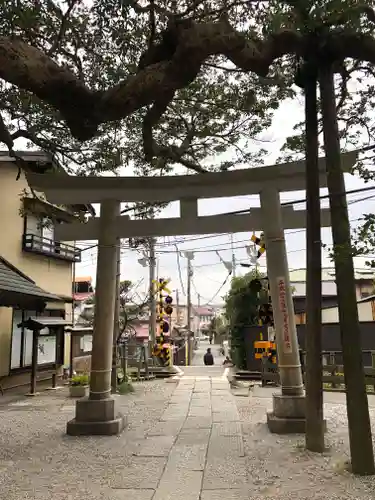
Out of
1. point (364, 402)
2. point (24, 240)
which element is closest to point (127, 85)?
point (364, 402)

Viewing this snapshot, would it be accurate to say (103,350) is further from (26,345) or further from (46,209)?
(26,345)

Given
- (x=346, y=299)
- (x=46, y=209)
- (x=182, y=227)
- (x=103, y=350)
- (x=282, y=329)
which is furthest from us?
(x=46, y=209)

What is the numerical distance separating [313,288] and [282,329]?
1.56 m

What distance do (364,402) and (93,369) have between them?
4.10 meters

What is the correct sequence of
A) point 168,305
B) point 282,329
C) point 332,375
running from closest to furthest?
point 282,329 → point 332,375 → point 168,305

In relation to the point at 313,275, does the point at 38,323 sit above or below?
below

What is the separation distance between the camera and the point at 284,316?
6.49m

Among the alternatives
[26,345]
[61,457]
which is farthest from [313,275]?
[26,345]

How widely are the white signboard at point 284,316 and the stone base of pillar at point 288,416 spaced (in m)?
0.69

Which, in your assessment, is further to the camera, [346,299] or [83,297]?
[83,297]

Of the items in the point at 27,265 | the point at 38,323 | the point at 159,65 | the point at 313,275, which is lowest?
the point at 38,323

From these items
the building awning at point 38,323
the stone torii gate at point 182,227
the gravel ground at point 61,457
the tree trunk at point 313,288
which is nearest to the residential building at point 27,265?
the building awning at point 38,323

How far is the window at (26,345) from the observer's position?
39.9 feet

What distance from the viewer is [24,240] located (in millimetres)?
13219
